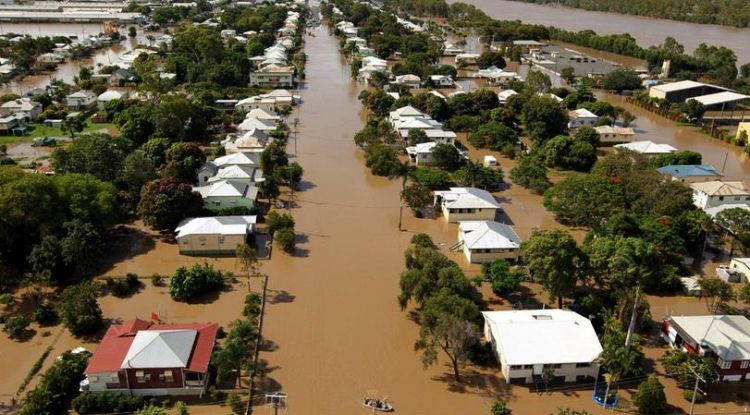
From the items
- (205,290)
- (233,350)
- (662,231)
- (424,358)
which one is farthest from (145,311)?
(662,231)

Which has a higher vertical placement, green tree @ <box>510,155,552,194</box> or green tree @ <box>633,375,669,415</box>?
green tree @ <box>510,155,552,194</box>

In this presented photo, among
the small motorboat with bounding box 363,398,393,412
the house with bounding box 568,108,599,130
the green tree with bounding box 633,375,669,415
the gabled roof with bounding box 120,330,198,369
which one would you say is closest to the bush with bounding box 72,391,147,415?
the gabled roof with bounding box 120,330,198,369

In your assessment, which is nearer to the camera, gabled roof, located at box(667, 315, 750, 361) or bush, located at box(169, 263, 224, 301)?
gabled roof, located at box(667, 315, 750, 361)

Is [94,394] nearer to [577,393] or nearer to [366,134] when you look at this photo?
[577,393]

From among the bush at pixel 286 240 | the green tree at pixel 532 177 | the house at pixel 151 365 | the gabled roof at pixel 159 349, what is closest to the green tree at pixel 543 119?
the green tree at pixel 532 177

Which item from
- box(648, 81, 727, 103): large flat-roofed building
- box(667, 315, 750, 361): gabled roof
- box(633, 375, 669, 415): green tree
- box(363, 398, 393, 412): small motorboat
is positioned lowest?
box(363, 398, 393, 412): small motorboat

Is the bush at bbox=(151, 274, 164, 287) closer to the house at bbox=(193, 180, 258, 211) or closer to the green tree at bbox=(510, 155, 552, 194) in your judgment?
the house at bbox=(193, 180, 258, 211)
